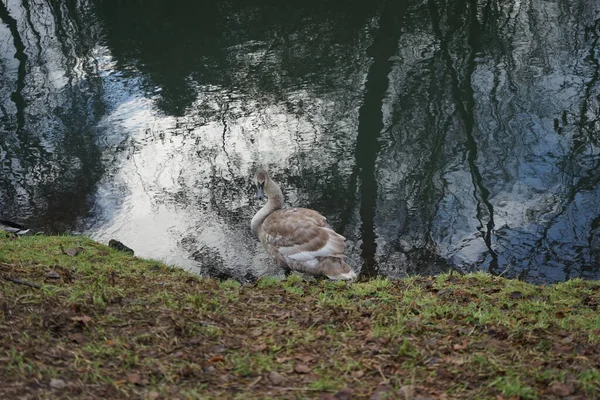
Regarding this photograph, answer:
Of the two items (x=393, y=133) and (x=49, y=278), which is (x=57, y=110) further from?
(x=49, y=278)

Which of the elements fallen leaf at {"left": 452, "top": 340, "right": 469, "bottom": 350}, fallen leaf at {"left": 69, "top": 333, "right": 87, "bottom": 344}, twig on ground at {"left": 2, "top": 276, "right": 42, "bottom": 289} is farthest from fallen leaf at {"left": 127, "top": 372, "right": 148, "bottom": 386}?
fallen leaf at {"left": 452, "top": 340, "right": 469, "bottom": 350}

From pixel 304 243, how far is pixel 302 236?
115mm

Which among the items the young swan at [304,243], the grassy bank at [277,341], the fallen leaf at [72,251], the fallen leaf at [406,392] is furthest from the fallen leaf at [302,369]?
the fallen leaf at [72,251]

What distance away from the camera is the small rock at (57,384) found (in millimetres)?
4969

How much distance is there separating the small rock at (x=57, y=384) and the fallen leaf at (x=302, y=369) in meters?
1.68

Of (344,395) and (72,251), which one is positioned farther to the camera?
(72,251)

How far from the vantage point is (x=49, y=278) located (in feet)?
23.9

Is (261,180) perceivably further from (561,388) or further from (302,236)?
(561,388)

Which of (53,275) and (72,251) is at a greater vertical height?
(53,275)

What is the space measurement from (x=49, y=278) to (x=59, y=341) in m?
1.85

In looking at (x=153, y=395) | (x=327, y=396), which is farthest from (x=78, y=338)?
(x=327, y=396)

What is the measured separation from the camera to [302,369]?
540 centimetres

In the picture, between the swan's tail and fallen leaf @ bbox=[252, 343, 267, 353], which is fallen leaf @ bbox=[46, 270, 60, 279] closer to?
fallen leaf @ bbox=[252, 343, 267, 353]

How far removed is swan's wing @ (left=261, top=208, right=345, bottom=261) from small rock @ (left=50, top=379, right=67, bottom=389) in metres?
4.93
